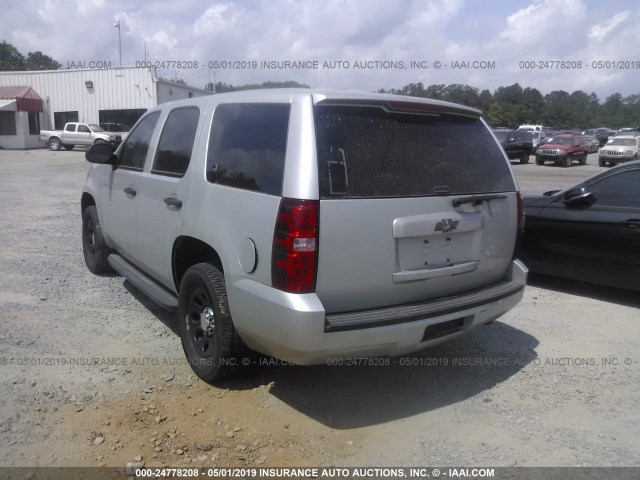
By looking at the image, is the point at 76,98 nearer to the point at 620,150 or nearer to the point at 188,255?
the point at 620,150

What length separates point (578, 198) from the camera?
5.84m

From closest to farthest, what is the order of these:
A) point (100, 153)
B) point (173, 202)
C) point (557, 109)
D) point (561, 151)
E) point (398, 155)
A: point (398, 155) → point (173, 202) → point (100, 153) → point (561, 151) → point (557, 109)

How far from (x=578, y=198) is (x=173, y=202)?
414 centimetres

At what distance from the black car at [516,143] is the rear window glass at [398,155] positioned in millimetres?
25747

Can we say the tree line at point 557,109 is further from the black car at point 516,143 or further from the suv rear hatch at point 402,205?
the suv rear hatch at point 402,205

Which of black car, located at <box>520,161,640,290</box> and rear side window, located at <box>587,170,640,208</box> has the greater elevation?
rear side window, located at <box>587,170,640,208</box>

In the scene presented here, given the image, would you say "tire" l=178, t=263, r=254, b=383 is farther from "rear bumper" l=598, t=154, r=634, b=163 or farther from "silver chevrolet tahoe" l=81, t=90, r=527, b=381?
"rear bumper" l=598, t=154, r=634, b=163

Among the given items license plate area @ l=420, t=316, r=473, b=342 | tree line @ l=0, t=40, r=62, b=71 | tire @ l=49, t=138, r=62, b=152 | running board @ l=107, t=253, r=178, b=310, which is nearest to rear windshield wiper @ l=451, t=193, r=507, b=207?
license plate area @ l=420, t=316, r=473, b=342

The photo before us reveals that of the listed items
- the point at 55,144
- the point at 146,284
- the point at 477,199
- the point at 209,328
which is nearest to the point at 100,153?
the point at 146,284

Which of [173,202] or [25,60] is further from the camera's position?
[25,60]

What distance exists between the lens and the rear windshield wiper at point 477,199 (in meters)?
3.51

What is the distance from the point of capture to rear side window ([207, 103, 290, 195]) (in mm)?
3271

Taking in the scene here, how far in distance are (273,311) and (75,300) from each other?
3.15m

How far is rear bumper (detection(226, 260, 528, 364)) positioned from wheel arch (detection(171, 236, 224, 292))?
432 millimetres
